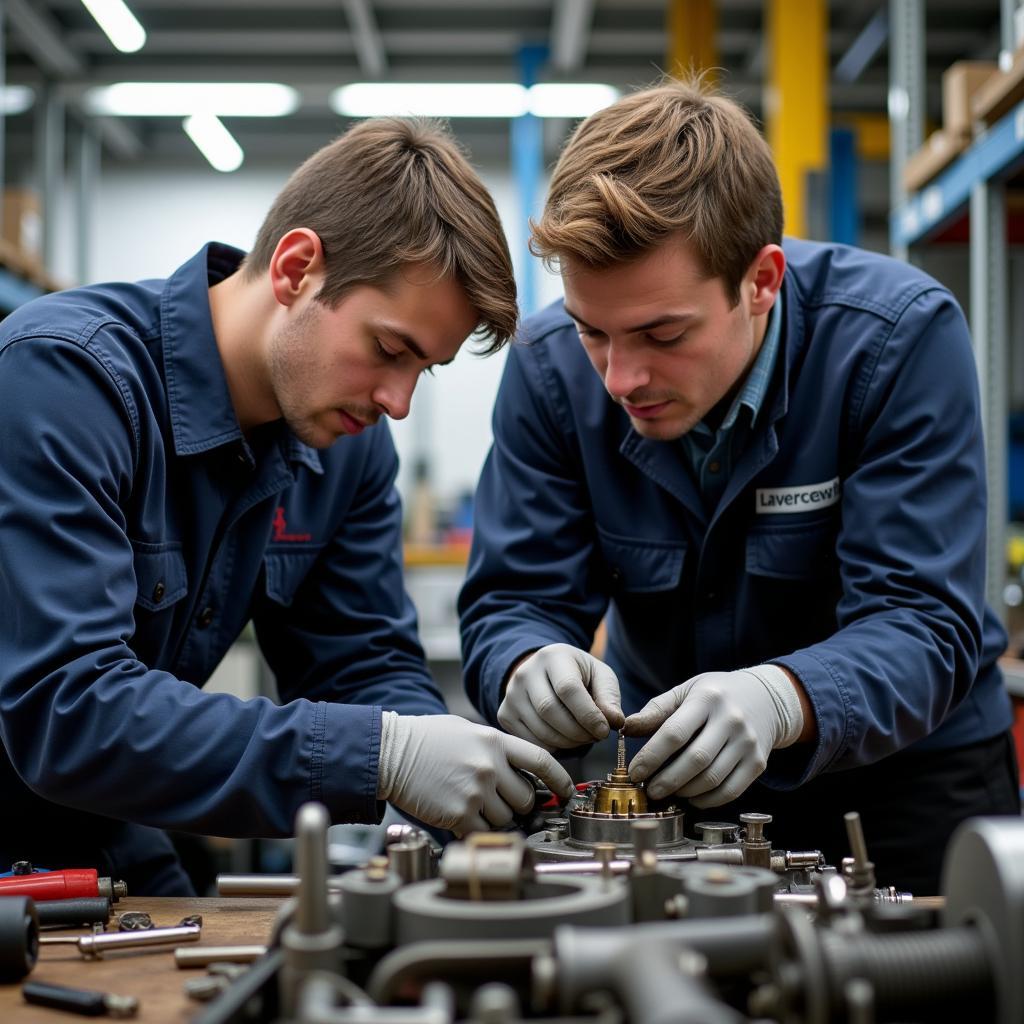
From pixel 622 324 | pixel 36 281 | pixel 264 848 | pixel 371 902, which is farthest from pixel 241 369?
pixel 36 281

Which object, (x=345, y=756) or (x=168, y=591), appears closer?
(x=345, y=756)

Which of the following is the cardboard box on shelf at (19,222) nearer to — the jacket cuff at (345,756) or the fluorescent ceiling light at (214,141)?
the fluorescent ceiling light at (214,141)

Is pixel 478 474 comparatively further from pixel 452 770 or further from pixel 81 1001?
pixel 81 1001

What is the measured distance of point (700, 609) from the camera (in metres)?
1.44

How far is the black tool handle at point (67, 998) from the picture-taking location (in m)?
0.74

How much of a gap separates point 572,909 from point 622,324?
0.77 m

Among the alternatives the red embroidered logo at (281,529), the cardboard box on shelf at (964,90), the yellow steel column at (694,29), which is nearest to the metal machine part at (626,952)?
the red embroidered logo at (281,529)

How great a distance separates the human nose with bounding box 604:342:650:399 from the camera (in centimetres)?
129

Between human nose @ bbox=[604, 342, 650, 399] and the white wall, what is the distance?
5392 mm

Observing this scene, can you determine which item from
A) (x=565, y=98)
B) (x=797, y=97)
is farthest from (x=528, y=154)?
(x=797, y=97)

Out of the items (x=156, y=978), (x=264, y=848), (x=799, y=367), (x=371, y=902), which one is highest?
(x=799, y=367)

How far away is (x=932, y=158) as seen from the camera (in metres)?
2.48

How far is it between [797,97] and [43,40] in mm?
3502

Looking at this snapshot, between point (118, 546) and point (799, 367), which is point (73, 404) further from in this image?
point (799, 367)
